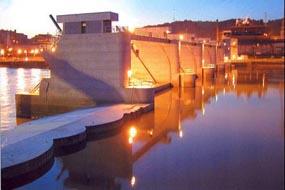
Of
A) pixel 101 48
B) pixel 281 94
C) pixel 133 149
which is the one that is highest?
pixel 101 48

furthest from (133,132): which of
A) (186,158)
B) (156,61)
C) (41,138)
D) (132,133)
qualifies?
(156,61)

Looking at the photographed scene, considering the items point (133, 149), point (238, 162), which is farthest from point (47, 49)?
point (238, 162)

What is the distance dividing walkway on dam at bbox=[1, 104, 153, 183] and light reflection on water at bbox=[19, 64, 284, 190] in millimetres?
388

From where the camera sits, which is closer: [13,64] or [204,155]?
[204,155]

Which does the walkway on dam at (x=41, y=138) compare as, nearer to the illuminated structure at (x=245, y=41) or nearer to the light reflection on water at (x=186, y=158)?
the light reflection on water at (x=186, y=158)

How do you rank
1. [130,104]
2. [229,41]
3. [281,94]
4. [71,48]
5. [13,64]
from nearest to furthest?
[281,94], [130,104], [71,48], [229,41], [13,64]

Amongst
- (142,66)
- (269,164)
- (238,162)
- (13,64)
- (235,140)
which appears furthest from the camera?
(13,64)

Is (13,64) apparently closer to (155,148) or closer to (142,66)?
(142,66)

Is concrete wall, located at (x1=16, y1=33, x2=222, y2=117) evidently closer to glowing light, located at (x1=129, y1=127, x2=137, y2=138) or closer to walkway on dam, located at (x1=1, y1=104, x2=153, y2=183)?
walkway on dam, located at (x1=1, y1=104, x2=153, y2=183)

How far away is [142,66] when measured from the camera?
20.6 metres

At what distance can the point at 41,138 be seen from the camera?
26.9ft

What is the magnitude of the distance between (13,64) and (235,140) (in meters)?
62.2

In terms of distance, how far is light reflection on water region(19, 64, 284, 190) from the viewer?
5574mm

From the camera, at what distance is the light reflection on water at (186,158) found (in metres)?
5.57
